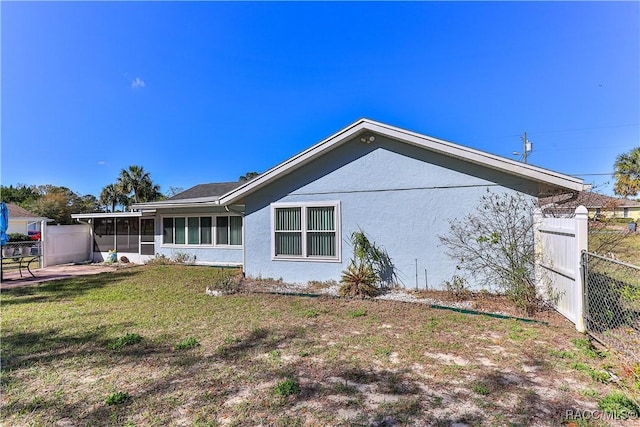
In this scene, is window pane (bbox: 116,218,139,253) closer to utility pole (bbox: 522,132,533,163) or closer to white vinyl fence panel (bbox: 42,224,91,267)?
white vinyl fence panel (bbox: 42,224,91,267)

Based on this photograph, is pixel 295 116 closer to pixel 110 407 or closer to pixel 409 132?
pixel 409 132

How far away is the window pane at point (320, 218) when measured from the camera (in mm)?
8555

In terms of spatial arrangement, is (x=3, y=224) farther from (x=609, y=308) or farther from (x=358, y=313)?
(x=609, y=308)

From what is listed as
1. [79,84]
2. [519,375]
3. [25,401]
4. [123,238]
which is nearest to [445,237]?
[519,375]

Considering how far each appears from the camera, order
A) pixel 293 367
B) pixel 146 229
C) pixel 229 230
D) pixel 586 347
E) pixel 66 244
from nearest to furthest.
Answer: pixel 293 367, pixel 586 347, pixel 229 230, pixel 66 244, pixel 146 229

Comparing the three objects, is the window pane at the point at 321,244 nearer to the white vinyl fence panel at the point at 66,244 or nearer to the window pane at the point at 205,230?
the window pane at the point at 205,230

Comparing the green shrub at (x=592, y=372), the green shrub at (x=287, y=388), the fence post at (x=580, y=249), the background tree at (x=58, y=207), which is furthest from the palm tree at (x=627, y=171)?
the background tree at (x=58, y=207)

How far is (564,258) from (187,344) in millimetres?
6492

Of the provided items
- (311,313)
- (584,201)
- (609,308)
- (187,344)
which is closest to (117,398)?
(187,344)

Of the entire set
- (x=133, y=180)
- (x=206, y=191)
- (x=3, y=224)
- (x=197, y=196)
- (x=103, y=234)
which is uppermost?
(x=133, y=180)

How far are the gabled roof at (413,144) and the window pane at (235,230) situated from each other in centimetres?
376

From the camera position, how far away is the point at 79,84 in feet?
40.4

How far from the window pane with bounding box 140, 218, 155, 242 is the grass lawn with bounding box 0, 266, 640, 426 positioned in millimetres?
8964

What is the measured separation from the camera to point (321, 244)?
8656 millimetres
